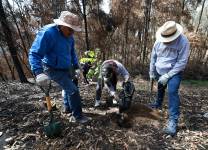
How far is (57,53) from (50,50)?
4.6 inches

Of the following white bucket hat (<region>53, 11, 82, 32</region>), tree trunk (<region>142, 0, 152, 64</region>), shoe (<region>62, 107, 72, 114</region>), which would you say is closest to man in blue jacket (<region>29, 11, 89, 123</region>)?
white bucket hat (<region>53, 11, 82, 32</region>)

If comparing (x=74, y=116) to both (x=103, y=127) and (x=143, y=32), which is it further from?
(x=143, y=32)

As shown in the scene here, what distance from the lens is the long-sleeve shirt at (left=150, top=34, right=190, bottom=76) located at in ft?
14.4

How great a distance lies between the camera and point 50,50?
13.4 feet

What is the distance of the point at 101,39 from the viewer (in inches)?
669

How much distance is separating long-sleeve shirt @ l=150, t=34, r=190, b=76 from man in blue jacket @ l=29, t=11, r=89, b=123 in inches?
58.4

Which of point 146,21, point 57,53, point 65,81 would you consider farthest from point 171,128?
point 146,21

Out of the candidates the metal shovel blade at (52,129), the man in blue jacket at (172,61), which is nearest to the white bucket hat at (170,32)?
the man in blue jacket at (172,61)

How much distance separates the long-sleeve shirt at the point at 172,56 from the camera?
4383 mm

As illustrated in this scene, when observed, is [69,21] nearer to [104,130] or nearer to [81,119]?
[81,119]

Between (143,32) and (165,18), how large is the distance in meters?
1.66

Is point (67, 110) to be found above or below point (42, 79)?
below

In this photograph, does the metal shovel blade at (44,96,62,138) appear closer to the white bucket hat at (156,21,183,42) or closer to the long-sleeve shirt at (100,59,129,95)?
the long-sleeve shirt at (100,59,129,95)

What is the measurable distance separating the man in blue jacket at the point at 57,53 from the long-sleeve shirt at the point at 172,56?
148 cm
